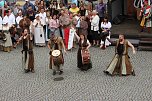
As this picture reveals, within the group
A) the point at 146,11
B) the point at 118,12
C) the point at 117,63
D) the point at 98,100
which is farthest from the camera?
the point at 118,12

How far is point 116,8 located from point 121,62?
752 cm

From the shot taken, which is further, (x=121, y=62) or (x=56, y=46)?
(x=56, y=46)

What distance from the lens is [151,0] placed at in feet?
58.7

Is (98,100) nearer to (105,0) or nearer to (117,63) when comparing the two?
(117,63)

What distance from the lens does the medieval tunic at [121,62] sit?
43.6 feet

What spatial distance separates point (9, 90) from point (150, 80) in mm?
4898

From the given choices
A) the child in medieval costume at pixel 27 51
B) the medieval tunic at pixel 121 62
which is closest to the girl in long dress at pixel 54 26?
the child in medieval costume at pixel 27 51

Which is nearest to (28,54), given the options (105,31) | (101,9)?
Result: (105,31)

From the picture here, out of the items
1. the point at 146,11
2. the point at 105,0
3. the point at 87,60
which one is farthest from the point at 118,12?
the point at 87,60

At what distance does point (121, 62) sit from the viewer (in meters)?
13.4

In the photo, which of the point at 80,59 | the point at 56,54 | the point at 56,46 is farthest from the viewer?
the point at 80,59

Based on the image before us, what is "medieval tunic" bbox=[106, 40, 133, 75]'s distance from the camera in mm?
13281

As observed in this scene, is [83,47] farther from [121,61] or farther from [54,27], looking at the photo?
[54,27]

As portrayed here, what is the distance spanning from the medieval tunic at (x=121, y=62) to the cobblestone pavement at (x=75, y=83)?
27cm
